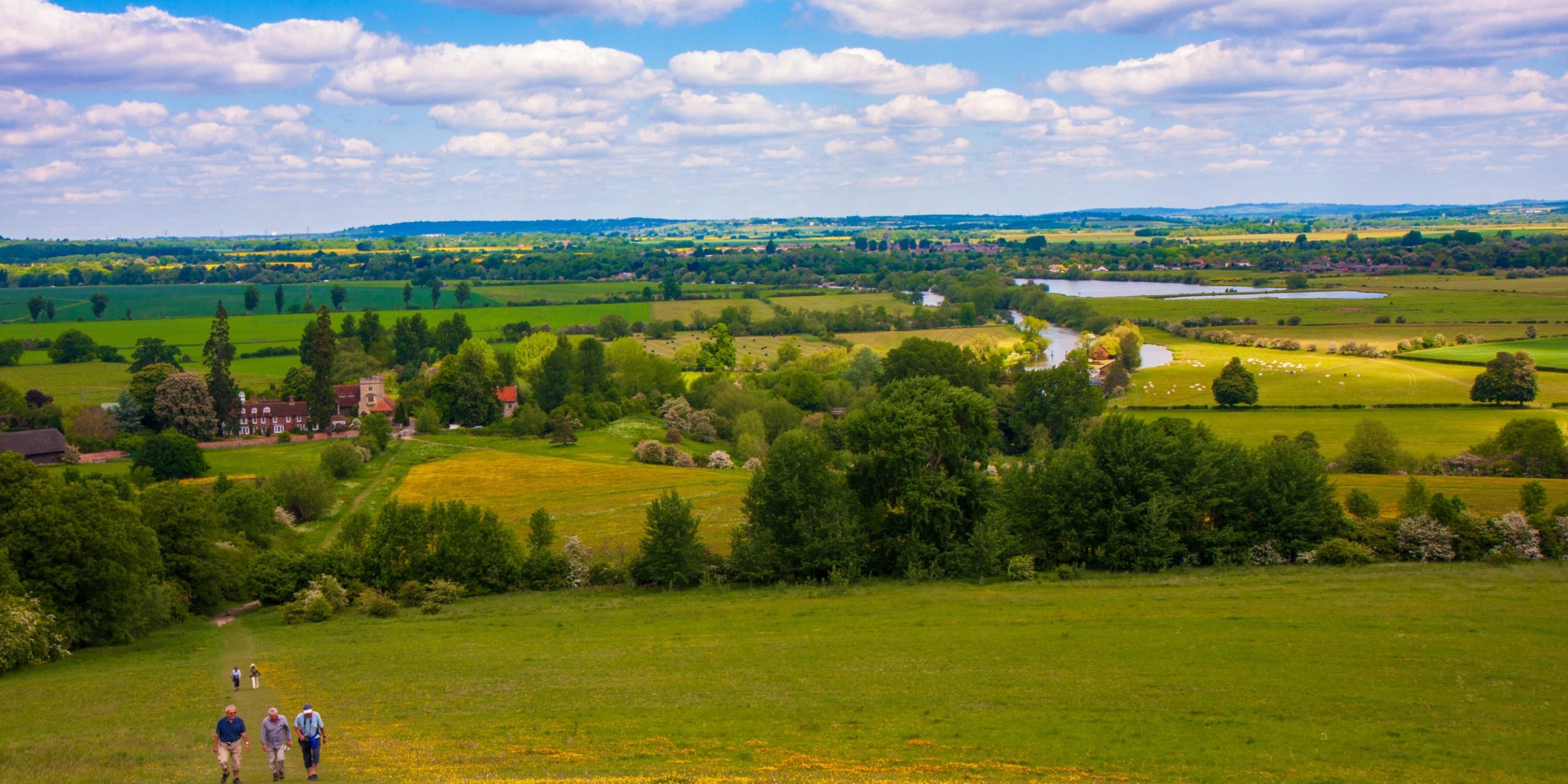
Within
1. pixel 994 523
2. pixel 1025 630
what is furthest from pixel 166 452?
pixel 1025 630

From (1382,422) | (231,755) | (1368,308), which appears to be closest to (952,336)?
(1368,308)

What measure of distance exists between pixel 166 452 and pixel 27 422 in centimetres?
2269

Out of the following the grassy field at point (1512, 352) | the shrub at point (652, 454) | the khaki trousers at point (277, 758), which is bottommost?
the shrub at point (652, 454)

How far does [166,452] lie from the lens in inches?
2648

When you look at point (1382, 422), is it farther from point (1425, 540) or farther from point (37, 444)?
point (37, 444)

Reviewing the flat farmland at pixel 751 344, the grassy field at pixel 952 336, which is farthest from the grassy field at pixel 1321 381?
the flat farmland at pixel 751 344

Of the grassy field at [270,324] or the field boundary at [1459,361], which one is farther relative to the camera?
the grassy field at [270,324]

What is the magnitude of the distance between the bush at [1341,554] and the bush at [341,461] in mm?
56652

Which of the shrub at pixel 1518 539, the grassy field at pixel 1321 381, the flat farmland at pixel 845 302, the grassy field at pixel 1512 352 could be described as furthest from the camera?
the flat farmland at pixel 845 302

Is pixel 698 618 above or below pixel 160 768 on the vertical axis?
below

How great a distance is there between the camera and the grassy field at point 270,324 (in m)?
135

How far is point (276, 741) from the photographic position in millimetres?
19219

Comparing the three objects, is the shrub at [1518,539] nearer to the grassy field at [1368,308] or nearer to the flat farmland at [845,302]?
the grassy field at [1368,308]

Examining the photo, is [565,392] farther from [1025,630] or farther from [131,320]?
[131,320]
